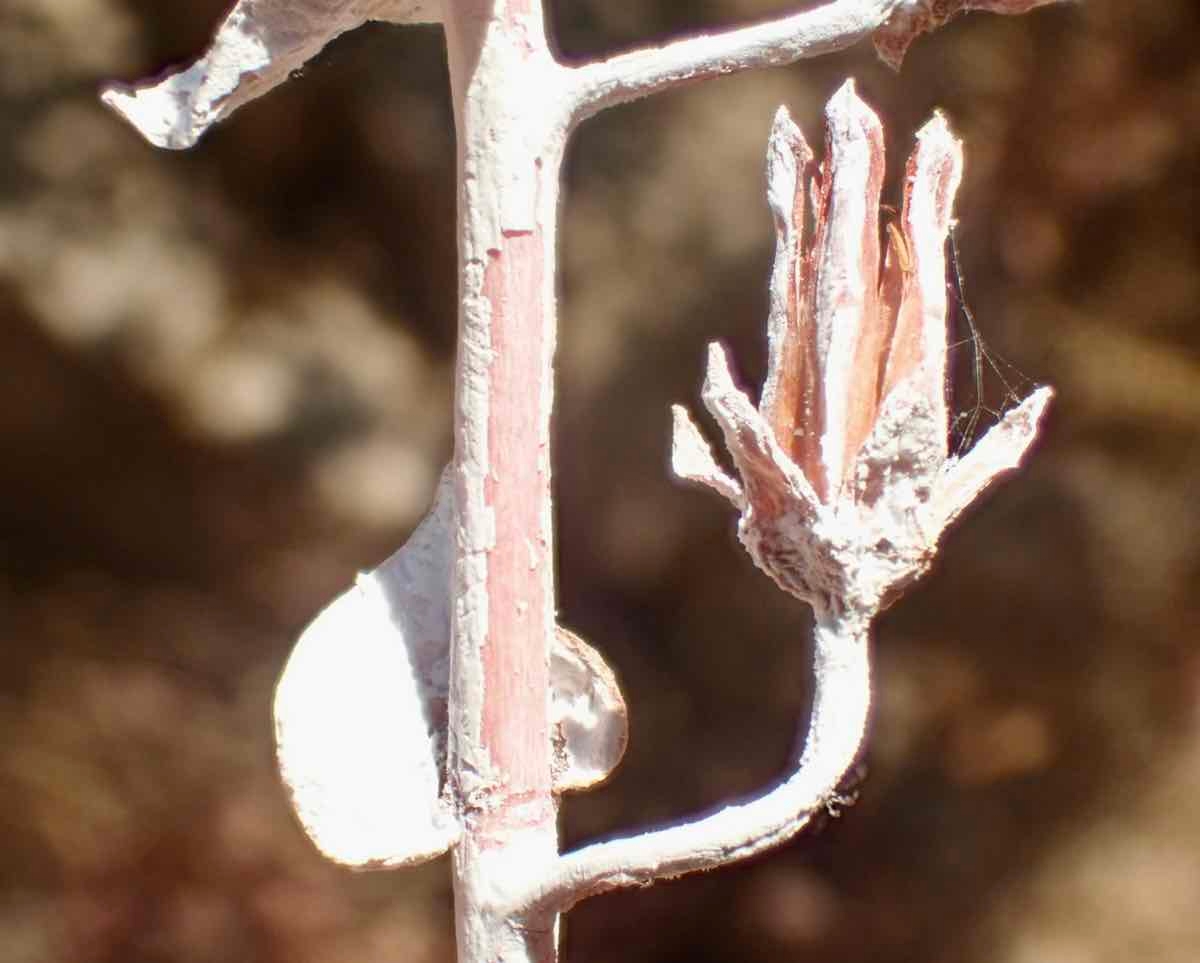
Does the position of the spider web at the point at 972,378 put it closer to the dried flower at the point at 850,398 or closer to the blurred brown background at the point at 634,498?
the blurred brown background at the point at 634,498

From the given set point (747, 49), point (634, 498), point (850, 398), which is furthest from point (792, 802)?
point (634, 498)

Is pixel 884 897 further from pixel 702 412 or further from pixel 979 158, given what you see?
pixel 979 158

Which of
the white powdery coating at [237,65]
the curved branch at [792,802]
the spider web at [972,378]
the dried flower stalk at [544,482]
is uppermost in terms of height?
the spider web at [972,378]

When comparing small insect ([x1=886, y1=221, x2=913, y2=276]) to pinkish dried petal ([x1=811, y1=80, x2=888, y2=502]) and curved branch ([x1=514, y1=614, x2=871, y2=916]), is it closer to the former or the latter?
pinkish dried petal ([x1=811, y1=80, x2=888, y2=502])

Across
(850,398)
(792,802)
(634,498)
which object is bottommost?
(792,802)

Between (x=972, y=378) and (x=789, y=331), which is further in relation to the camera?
(x=972, y=378)

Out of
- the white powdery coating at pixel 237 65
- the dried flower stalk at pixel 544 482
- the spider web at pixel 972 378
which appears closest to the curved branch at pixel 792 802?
the dried flower stalk at pixel 544 482

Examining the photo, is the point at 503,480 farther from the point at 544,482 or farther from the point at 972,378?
the point at 972,378

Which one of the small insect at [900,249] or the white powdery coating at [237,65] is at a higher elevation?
the white powdery coating at [237,65]
